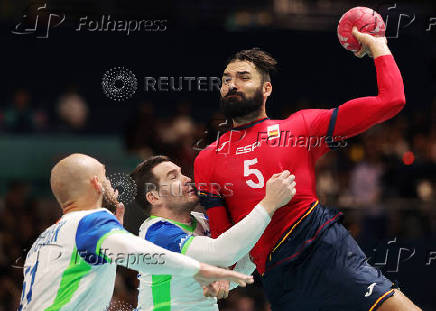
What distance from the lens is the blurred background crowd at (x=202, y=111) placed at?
1067 centimetres

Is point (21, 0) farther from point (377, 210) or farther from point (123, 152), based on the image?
point (377, 210)

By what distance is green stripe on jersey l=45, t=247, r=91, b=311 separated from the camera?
16.6 feet

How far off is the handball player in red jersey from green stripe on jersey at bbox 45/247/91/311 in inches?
49.8

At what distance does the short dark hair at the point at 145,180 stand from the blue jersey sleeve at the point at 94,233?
118 cm

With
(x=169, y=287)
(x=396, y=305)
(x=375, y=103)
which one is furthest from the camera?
(x=169, y=287)

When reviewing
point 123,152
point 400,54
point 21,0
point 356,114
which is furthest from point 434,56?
point 356,114

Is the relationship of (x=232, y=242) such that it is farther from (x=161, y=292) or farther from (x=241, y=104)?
(x=241, y=104)

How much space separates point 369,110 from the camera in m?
5.39

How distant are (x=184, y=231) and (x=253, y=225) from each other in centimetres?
93

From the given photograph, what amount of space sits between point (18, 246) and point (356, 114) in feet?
22.2

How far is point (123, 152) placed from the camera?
12.0 meters
